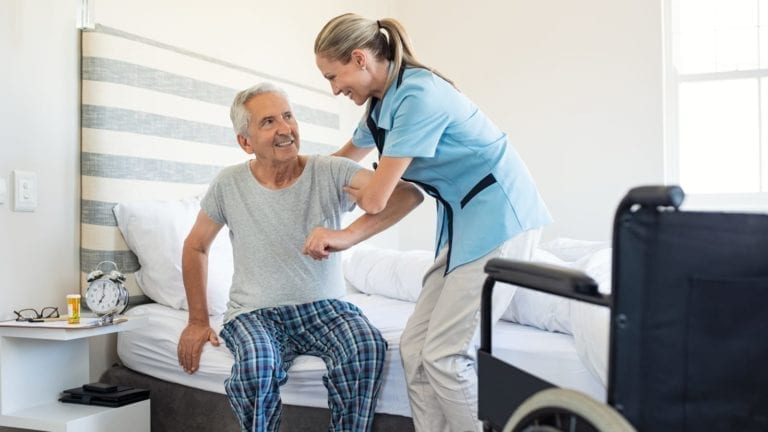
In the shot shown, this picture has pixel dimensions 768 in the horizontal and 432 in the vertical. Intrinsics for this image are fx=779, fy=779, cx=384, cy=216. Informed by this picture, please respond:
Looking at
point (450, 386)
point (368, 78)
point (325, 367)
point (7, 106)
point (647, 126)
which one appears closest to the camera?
point (450, 386)

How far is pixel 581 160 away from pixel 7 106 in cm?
273

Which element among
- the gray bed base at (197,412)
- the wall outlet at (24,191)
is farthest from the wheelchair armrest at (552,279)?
the wall outlet at (24,191)

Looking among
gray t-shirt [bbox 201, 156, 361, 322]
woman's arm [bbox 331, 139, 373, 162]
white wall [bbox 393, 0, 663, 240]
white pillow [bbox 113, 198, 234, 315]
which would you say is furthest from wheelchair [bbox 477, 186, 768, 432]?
white wall [bbox 393, 0, 663, 240]

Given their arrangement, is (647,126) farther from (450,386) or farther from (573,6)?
(450,386)

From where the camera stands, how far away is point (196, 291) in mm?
2232

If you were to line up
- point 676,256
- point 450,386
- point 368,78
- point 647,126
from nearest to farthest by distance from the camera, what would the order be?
point 676,256 < point 450,386 < point 368,78 < point 647,126

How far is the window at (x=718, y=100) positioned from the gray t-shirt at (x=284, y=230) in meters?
2.36

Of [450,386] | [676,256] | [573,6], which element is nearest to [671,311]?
[676,256]

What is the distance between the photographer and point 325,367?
2.05m

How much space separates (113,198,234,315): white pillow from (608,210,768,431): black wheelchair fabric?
5.45ft

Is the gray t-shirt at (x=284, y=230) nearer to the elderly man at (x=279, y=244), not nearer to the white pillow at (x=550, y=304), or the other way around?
the elderly man at (x=279, y=244)

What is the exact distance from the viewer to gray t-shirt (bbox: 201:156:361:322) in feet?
7.02

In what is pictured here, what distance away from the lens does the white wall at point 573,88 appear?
3.85 metres

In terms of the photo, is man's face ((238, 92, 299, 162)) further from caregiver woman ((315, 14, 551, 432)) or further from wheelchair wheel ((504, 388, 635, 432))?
wheelchair wheel ((504, 388, 635, 432))
